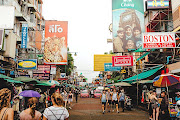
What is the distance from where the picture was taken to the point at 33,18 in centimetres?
3256

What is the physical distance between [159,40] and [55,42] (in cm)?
1144

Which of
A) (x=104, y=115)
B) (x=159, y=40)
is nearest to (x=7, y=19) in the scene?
(x=104, y=115)

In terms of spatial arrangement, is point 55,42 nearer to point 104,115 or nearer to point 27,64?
point 27,64

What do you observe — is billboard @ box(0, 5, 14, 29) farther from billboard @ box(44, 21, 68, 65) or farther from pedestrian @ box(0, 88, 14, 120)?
pedestrian @ box(0, 88, 14, 120)

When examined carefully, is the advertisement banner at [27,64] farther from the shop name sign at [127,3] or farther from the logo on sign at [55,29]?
the shop name sign at [127,3]

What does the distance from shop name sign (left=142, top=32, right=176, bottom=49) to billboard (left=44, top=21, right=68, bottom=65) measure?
10.2 m

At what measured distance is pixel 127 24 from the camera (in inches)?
816

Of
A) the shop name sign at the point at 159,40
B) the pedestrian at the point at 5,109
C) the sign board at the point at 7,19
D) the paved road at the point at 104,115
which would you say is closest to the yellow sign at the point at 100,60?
the paved road at the point at 104,115

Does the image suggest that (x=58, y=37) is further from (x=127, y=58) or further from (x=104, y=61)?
(x=104, y=61)

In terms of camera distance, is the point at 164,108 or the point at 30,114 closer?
the point at 30,114

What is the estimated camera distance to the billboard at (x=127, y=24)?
799 inches

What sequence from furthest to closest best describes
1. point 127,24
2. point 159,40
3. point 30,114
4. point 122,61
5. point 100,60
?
point 100,60
point 122,61
point 127,24
point 159,40
point 30,114

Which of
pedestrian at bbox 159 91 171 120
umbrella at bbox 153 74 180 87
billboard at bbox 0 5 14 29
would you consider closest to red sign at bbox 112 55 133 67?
umbrella at bbox 153 74 180 87

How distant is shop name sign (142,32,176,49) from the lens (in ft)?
45.7
